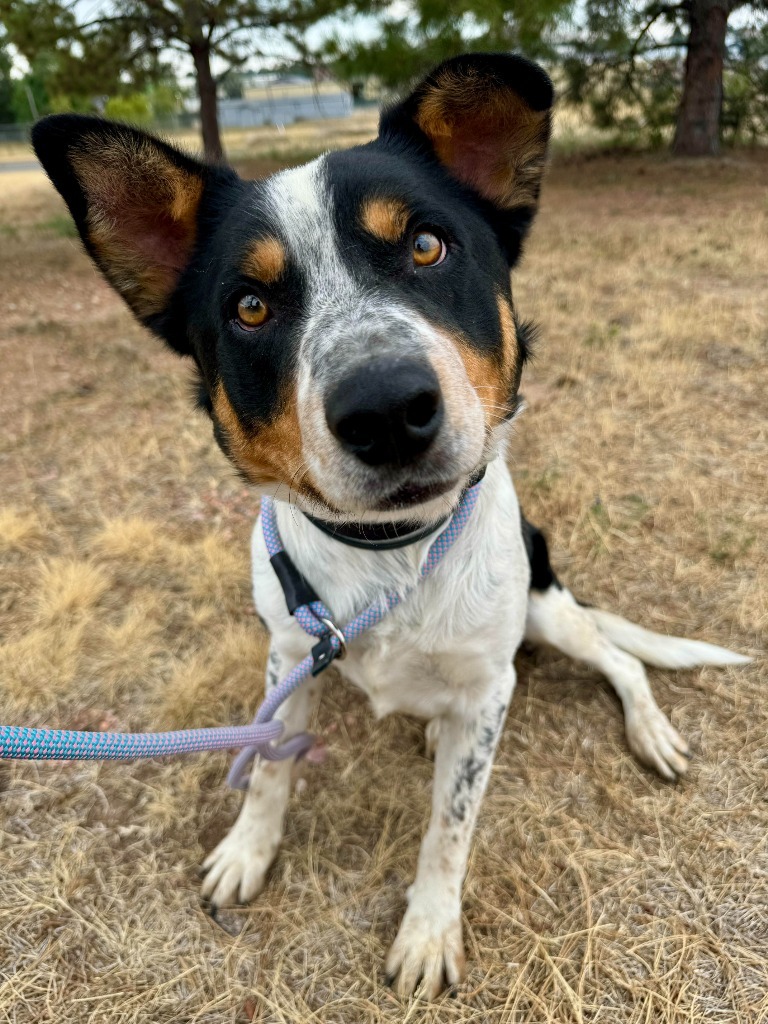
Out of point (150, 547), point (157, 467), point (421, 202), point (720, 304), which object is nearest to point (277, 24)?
point (720, 304)

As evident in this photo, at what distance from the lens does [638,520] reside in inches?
149

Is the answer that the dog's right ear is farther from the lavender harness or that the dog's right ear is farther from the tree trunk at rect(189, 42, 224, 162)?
the tree trunk at rect(189, 42, 224, 162)

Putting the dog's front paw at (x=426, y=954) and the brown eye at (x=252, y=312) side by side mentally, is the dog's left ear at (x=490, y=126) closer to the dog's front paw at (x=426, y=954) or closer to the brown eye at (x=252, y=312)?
the brown eye at (x=252, y=312)

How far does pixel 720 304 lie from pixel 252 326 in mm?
5973

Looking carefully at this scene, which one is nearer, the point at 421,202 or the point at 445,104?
the point at 421,202

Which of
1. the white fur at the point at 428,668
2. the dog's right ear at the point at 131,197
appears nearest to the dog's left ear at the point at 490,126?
the dog's right ear at the point at 131,197

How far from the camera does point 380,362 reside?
1423 mm

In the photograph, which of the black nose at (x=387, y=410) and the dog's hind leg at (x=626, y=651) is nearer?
the black nose at (x=387, y=410)

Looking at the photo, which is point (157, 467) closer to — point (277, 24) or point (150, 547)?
point (150, 547)

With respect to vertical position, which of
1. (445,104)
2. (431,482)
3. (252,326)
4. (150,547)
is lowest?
(150,547)

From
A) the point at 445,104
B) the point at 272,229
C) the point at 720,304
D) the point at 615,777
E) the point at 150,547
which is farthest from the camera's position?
the point at 720,304

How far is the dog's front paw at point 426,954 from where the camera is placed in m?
2.03

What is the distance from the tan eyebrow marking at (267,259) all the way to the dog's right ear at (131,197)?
1.29ft

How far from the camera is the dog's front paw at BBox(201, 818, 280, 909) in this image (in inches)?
89.0
